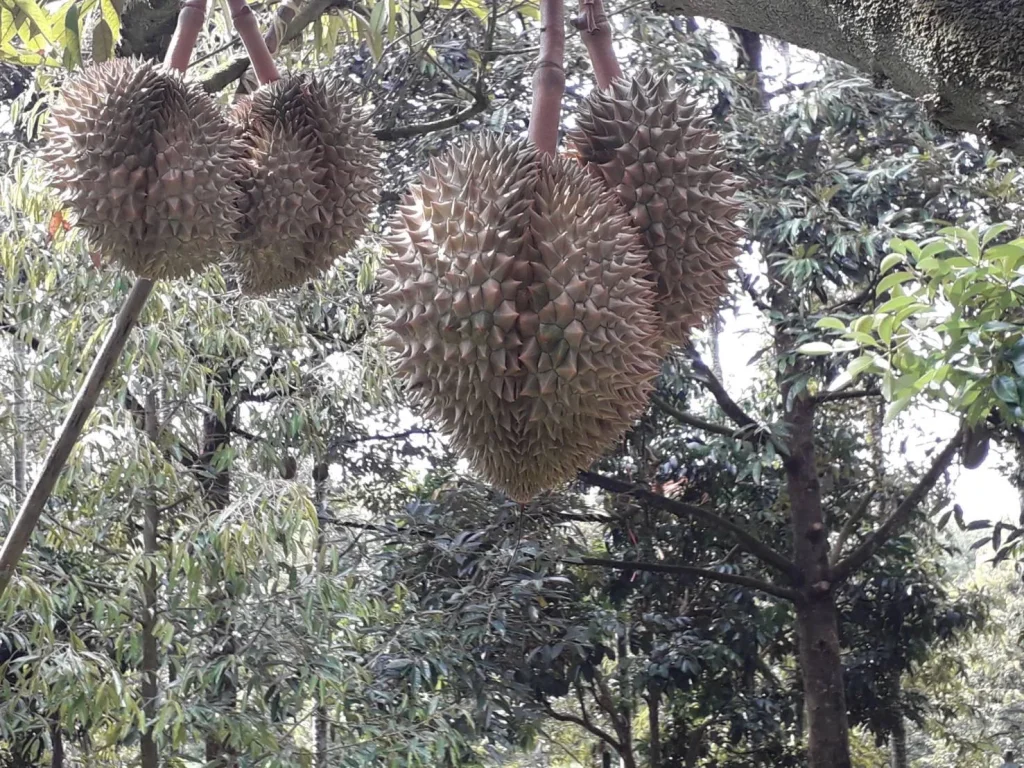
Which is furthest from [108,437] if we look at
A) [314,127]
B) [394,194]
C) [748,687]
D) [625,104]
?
[748,687]

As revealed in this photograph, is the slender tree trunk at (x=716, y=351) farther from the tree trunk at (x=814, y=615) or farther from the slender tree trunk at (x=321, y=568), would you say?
the slender tree trunk at (x=321, y=568)

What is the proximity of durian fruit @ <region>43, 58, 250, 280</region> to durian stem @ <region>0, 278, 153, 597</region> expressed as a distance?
37mm

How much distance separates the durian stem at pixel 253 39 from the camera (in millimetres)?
866

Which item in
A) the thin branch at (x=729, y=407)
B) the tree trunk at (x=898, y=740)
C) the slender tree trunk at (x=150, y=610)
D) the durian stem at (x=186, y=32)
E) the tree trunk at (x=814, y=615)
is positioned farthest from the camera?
the tree trunk at (x=898, y=740)

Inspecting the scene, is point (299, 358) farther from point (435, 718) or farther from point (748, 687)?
point (748, 687)

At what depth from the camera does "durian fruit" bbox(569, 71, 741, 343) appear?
799 millimetres

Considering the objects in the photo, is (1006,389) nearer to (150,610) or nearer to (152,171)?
(152,171)

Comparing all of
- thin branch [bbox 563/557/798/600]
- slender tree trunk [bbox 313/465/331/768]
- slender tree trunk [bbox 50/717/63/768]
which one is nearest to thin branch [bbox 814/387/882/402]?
thin branch [bbox 563/557/798/600]

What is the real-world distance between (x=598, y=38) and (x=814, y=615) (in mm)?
3675

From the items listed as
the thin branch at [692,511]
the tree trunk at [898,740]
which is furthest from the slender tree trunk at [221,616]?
the tree trunk at [898,740]

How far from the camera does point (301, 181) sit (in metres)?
0.90

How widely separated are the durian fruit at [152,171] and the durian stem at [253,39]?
0.05 m

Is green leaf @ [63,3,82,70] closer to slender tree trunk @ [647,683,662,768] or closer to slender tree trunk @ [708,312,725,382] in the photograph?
slender tree trunk @ [708,312,725,382]

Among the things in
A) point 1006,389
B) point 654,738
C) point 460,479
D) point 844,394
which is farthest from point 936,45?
point 654,738
